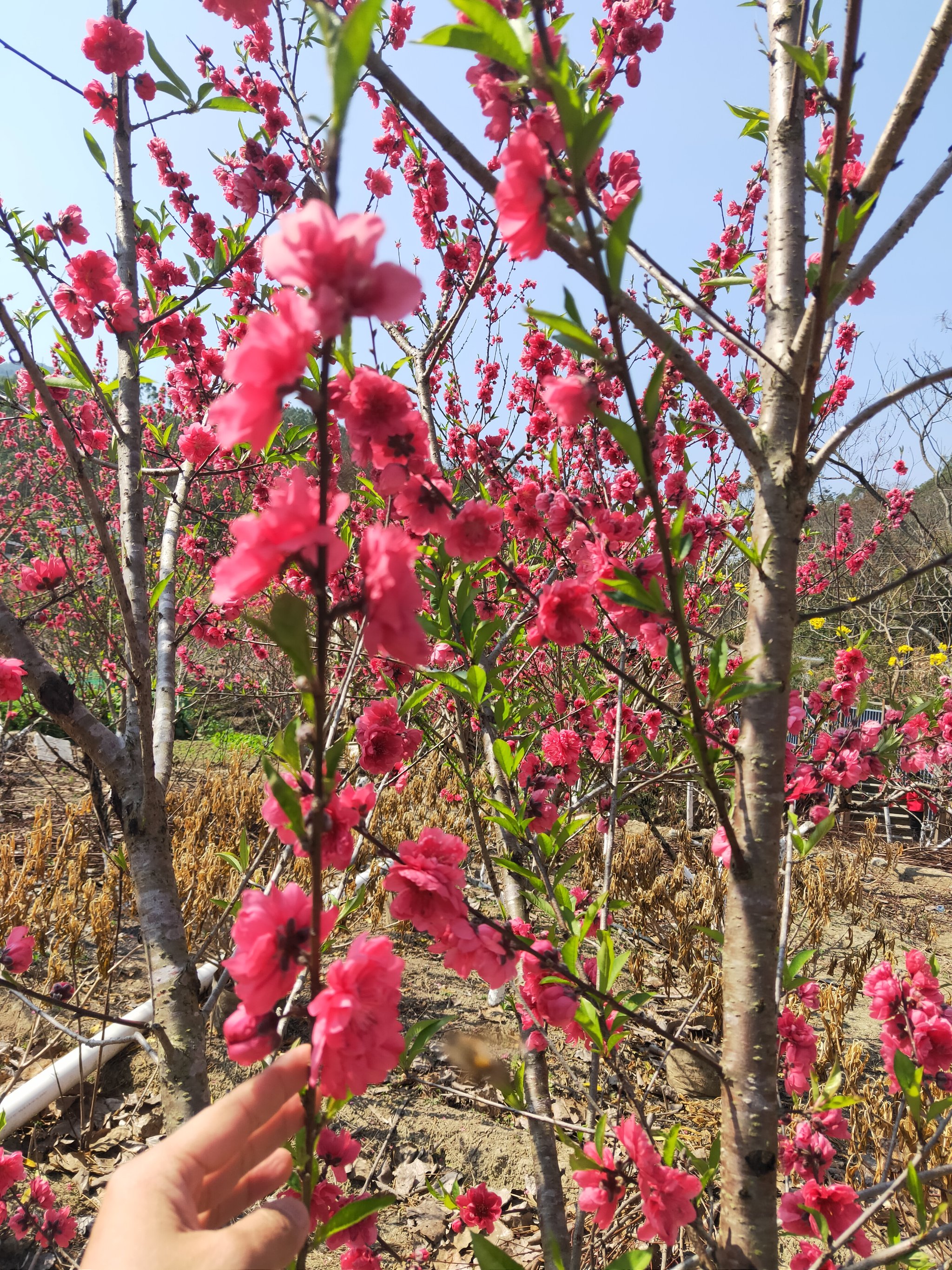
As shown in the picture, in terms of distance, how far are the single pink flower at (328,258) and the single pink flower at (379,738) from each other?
3.35 feet

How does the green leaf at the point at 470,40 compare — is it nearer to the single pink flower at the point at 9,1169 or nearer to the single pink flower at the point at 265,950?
the single pink flower at the point at 265,950

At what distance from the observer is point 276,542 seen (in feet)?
2.10

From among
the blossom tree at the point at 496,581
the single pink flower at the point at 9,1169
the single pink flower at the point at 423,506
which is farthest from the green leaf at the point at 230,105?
the single pink flower at the point at 9,1169

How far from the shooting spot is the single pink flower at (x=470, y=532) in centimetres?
133

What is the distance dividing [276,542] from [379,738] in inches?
36.6

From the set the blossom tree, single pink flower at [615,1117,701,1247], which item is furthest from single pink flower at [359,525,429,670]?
single pink flower at [615,1117,701,1247]

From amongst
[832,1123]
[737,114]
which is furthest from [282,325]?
[832,1123]

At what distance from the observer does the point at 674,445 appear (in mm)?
3010

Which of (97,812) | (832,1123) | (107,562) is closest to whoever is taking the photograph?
(107,562)

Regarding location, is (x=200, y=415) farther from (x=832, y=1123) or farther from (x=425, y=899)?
(x=832, y=1123)

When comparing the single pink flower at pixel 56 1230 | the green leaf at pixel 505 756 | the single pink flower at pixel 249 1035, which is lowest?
the single pink flower at pixel 56 1230

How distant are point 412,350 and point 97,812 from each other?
7.68ft

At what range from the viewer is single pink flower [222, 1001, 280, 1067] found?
2.42 feet

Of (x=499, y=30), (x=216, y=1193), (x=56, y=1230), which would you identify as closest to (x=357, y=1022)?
(x=216, y=1193)
